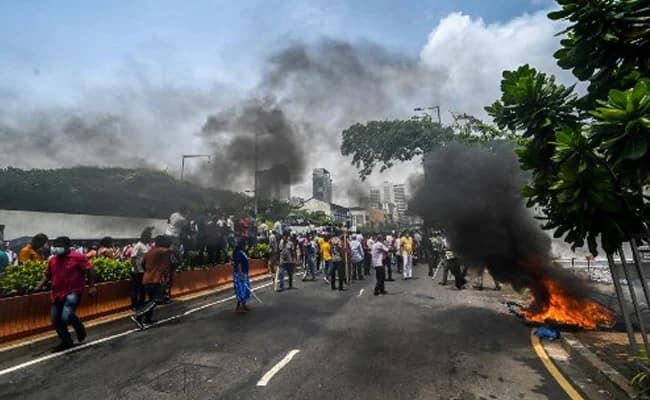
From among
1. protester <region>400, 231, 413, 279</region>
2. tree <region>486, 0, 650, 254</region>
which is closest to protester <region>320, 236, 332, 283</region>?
protester <region>400, 231, 413, 279</region>

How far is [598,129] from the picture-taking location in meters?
3.71

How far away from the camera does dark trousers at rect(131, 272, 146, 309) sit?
8.76m

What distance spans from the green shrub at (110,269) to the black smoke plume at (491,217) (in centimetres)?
755

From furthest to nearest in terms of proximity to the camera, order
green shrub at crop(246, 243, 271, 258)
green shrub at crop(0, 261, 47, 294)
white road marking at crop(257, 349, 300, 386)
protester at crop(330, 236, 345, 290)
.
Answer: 1. green shrub at crop(246, 243, 271, 258)
2. protester at crop(330, 236, 345, 290)
3. green shrub at crop(0, 261, 47, 294)
4. white road marking at crop(257, 349, 300, 386)

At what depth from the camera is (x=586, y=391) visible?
440 centimetres

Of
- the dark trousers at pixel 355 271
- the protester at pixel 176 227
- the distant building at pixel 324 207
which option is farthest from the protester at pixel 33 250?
the distant building at pixel 324 207

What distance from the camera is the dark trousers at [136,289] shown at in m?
8.76

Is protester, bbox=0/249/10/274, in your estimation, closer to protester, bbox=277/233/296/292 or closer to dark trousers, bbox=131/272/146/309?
dark trousers, bbox=131/272/146/309

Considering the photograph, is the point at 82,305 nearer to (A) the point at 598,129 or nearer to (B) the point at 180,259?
(B) the point at 180,259

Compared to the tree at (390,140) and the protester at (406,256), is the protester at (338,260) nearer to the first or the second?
the protester at (406,256)

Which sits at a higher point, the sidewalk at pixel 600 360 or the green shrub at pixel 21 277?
the green shrub at pixel 21 277

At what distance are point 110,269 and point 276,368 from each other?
5238 millimetres

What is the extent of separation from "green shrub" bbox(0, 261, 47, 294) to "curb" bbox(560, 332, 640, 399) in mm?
7983

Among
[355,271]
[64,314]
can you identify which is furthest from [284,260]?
[64,314]
